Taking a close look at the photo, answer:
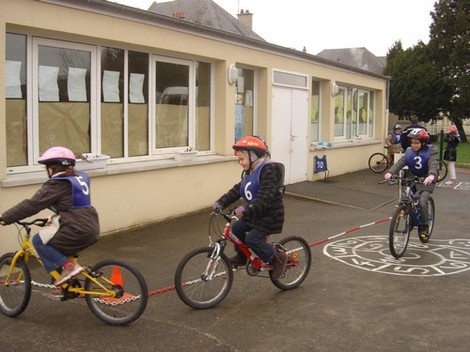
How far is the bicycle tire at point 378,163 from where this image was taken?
1800cm

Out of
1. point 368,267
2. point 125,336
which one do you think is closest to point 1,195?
point 125,336

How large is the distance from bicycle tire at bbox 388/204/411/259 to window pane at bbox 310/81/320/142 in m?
8.30

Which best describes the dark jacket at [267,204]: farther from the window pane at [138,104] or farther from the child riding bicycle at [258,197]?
the window pane at [138,104]

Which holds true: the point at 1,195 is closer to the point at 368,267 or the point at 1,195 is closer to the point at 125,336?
the point at 125,336

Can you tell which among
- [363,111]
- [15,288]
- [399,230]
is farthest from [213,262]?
[363,111]

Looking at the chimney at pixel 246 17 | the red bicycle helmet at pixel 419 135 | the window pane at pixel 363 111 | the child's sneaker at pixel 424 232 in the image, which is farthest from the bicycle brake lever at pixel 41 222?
the chimney at pixel 246 17

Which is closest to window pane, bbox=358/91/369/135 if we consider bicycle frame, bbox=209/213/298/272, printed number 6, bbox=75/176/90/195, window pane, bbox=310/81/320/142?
window pane, bbox=310/81/320/142

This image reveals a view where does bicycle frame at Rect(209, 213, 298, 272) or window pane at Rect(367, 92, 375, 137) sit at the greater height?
window pane at Rect(367, 92, 375, 137)

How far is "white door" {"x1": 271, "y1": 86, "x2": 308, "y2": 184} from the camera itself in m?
12.8

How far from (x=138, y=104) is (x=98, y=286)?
5071 mm

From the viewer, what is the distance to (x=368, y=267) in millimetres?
6762

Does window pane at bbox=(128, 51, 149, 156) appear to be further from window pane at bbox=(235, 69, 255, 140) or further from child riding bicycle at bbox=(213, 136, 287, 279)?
child riding bicycle at bbox=(213, 136, 287, 279)

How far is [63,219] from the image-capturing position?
15.1 feet

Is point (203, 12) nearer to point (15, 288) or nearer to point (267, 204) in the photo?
point (267, 204)
